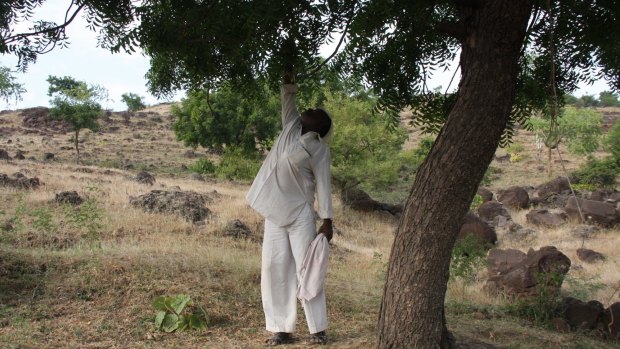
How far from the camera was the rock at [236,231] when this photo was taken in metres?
11.5

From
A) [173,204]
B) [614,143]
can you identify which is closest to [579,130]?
[614,143]

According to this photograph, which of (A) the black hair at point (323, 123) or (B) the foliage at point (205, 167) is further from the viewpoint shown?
(B) the foliage at point (205, 167)

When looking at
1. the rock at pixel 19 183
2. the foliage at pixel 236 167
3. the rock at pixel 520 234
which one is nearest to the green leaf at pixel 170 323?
the rock at pixel 19 183

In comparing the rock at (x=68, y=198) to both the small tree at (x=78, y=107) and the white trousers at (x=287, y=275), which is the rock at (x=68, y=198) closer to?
the white trousers at (x=287, y=275)

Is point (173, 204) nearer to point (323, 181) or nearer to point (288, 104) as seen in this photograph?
point (288, 104)

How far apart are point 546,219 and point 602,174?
44.1 feet

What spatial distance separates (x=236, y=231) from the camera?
1169 cm

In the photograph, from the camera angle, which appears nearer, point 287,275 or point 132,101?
point 287,275

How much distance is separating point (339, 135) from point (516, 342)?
57.1 ft

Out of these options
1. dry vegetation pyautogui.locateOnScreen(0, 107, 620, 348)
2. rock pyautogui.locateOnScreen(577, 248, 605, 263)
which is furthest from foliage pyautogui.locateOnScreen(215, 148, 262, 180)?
dry vegetation pyautogui.locateOnScreen(0, 107, 620, 348)

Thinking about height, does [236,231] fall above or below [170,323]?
below

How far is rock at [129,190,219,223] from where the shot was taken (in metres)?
13.1

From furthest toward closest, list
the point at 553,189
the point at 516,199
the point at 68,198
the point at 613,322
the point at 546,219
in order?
the point at 553,189
the point at 516,199
the point at 546,219
the point at 68,198
the point at 613,322

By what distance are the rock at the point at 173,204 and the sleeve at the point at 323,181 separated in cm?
829
